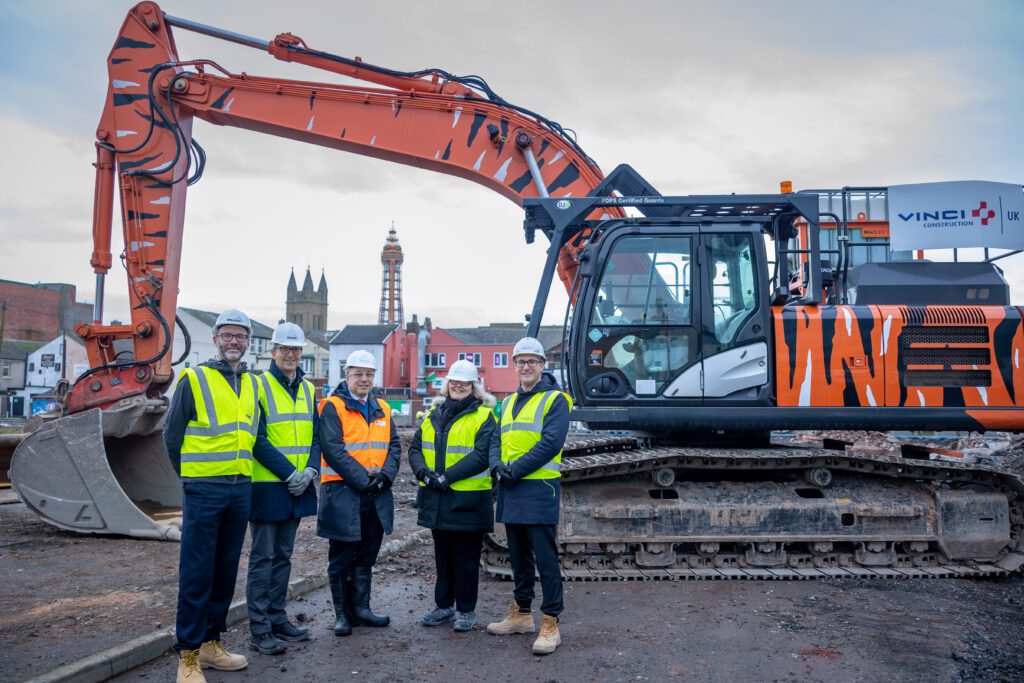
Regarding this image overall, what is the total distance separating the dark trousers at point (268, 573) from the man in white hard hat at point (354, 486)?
0.24m

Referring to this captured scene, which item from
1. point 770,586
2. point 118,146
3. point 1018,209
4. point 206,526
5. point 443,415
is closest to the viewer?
point 206,526

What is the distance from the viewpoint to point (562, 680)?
4.41 meters

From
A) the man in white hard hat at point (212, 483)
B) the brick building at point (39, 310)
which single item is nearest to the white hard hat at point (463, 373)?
the man in white hard hat at point (212, 483)

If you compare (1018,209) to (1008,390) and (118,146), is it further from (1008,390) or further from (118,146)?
(118,146)

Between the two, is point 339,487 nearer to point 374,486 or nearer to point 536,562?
point 374,486

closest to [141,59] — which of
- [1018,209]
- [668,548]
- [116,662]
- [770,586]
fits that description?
[116,662]

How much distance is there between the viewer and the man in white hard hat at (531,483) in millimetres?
5012

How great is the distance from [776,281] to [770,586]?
254 centimetres

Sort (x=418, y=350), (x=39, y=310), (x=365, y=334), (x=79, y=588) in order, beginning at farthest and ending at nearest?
(x=39, y=310), (x=365, y=334), (x=418, y=350), (x=79, y=588)

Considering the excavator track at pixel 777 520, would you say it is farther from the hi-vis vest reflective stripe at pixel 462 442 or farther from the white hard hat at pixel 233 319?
the white hard hat at pixel 233 319

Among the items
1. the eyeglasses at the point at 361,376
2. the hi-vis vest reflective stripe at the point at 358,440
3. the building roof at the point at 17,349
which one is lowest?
the hi-vis vest reflective stripe at the point at 358,440

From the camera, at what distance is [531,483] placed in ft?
16.7

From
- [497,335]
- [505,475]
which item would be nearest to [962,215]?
[505,475]

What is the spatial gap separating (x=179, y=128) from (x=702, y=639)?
24.1 ft
